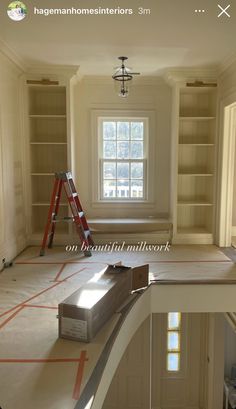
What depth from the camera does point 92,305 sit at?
7.54 feet

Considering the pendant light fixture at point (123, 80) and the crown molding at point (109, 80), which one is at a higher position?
the crown molding at point (109, 80)

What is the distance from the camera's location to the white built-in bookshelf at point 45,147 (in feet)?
16.4

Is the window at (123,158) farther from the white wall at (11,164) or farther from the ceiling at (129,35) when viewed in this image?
the white wall at (11,164)

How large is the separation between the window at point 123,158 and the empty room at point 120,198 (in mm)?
17

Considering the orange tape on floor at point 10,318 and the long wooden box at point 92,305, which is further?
the orange tape on floor at point 10,318

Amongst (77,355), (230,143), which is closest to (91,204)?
(230,143)

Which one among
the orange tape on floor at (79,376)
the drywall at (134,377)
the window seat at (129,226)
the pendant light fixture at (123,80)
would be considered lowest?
the drywall at (134,377)

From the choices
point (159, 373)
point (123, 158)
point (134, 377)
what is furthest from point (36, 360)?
point (159, 373)

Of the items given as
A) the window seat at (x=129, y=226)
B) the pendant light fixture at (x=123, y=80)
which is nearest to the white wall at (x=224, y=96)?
the window seat at (x=129, y=226)

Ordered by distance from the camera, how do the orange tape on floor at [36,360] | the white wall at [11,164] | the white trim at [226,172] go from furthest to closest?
the white trim at [226,172] → the white wall at [11,164] → the orange tape on floor at [36,360]

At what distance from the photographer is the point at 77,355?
2166 millimetres

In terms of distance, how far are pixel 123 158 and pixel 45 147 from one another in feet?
4.10

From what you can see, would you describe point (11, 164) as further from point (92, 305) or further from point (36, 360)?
point (36, 360)

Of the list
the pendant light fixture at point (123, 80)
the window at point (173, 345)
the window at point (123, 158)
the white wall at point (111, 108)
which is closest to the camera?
the pendant light fixture at point (123, 80)
